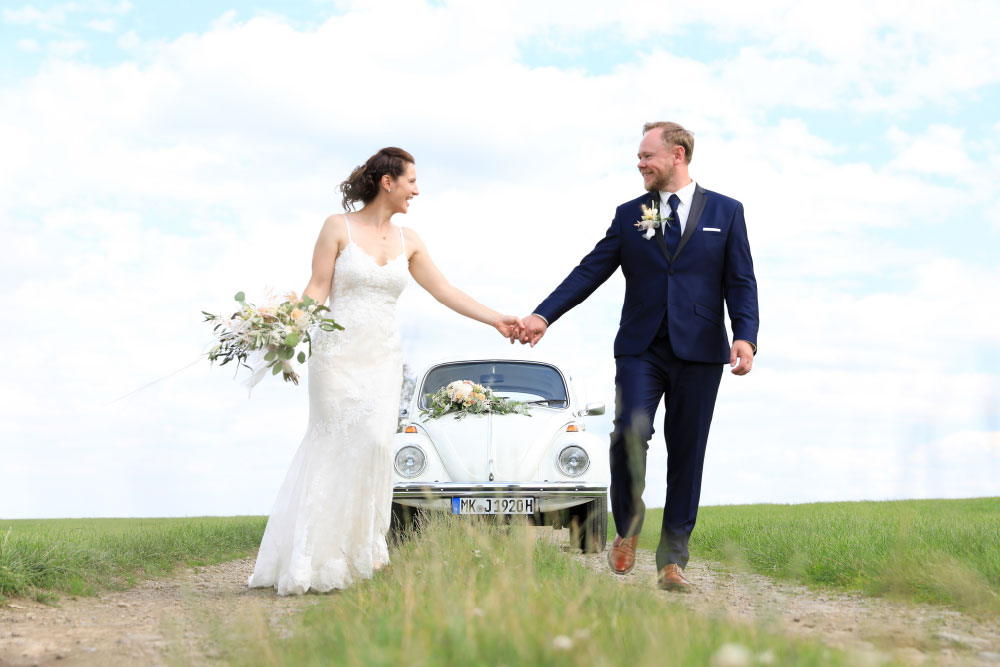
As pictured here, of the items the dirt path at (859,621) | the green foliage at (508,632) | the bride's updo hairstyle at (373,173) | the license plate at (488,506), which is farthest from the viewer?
the license plate at (488,506)

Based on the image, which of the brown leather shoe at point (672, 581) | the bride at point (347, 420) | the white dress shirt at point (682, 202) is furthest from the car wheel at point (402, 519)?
the white dress shirt at point (682, 202)

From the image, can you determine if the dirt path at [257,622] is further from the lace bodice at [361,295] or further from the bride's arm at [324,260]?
the bride's arm at [324,260]

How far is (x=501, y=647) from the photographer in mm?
2453

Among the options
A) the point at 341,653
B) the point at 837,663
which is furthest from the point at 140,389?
the point at 837,663

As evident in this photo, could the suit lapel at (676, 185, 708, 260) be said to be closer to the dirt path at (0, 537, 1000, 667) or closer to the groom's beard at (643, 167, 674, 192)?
the groom's beard at (643, 167, 674, 192)

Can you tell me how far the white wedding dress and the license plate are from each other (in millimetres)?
1881

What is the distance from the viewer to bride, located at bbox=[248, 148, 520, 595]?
5652 millimetres

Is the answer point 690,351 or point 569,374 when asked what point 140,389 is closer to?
point 690,351

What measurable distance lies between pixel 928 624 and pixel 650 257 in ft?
8.26

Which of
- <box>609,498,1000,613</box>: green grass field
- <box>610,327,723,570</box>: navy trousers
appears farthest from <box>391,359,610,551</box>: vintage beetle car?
<box>610,327,723,570</box>: navy trousers

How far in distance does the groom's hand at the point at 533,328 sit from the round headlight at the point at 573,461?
2090 millimetres

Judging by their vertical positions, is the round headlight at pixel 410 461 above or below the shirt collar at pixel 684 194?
below

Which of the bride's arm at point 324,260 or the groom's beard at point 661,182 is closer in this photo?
the groom's beard at point 661,182

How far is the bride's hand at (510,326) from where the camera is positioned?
6.20 m
